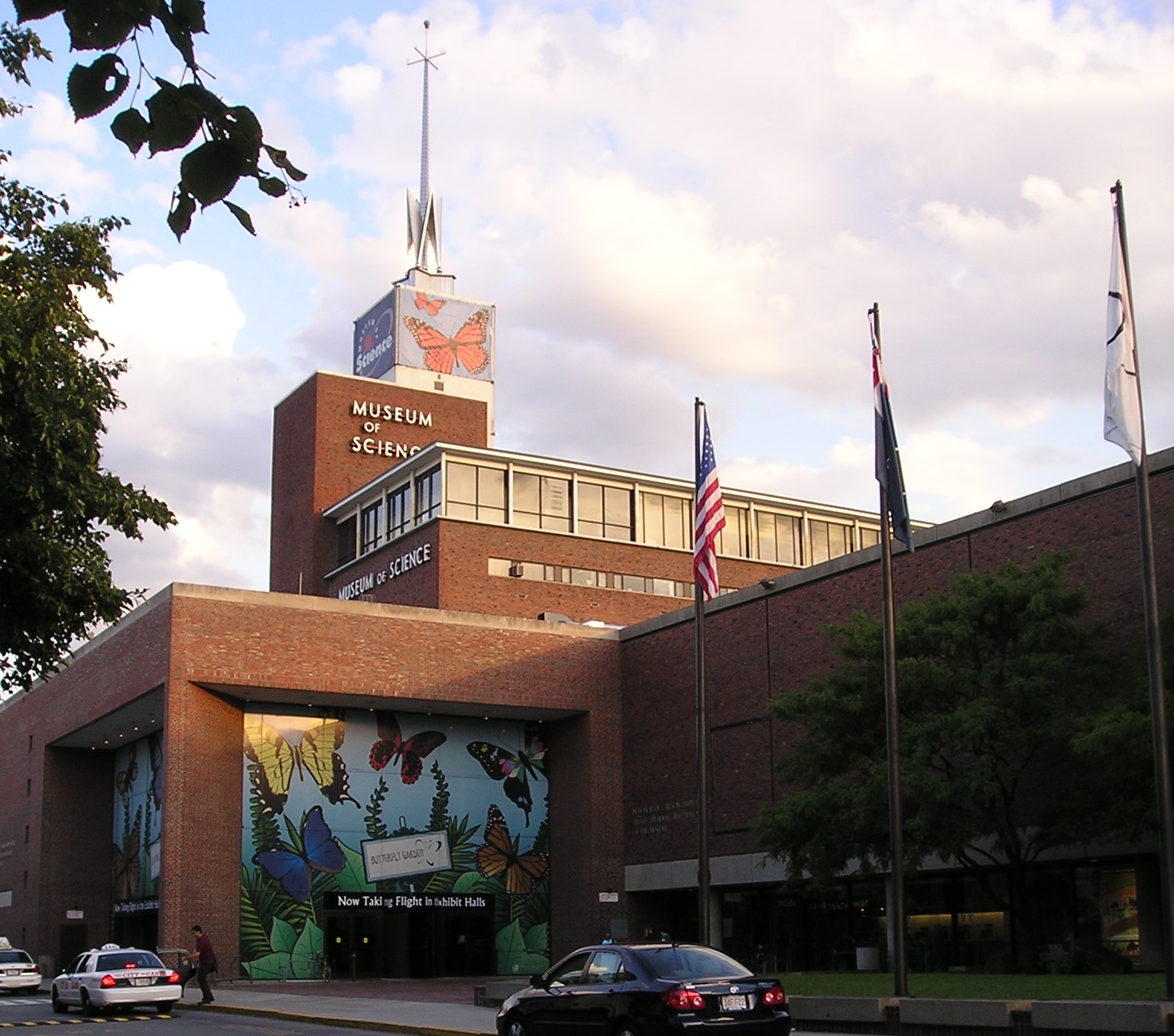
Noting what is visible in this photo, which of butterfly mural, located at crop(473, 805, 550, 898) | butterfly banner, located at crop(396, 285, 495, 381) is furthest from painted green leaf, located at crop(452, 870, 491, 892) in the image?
butterfly banner, located at crop(396, 285, 495, 381)

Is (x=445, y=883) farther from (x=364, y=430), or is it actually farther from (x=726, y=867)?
(x=364, y=430)

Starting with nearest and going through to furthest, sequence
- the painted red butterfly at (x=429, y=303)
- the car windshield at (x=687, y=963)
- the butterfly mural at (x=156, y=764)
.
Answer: the car windshield at (x=687, y=963) < the butterfly mural at (x=156, y=764) < the painted red butterfly at (x=429, y=303)

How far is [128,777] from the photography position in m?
54.8

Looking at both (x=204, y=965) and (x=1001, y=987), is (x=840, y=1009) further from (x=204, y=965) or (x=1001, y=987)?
(x=204, y=965)

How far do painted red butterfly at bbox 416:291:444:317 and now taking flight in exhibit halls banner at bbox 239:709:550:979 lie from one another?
112 ft

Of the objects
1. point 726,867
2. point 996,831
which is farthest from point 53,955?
point 996,831

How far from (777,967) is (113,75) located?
43824 millimetres

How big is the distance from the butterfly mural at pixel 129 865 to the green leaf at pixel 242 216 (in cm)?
4937

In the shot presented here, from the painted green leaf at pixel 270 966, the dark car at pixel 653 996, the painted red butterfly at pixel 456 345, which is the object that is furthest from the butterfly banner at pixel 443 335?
the dark car at pixel 653 996

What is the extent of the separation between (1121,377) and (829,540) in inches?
1952

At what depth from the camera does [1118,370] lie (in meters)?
21.9

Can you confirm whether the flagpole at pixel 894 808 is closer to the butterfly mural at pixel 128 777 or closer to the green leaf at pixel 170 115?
the green leaf at pixel 170 115

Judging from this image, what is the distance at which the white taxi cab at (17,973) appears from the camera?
1639 inches

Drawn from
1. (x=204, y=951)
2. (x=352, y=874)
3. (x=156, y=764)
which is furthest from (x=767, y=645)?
(x=156, y=764)
